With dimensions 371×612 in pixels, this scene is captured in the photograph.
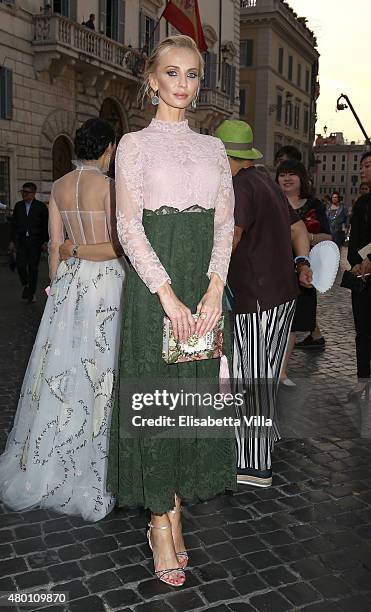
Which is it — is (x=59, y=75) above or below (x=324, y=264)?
above

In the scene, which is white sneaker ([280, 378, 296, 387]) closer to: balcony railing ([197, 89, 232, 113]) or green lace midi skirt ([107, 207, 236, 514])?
green lace midi skirt ([107, 207, 236, 514])

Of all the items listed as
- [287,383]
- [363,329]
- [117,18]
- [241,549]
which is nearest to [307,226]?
[363,329]

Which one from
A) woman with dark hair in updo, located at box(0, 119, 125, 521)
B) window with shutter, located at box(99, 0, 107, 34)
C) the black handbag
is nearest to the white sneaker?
the black handbag

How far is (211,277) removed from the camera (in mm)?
2443

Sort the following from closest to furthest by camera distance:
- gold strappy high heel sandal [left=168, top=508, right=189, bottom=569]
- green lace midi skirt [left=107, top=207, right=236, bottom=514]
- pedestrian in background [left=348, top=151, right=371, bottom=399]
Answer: green lace midi skirt [left=107, top=207, right=236, bottom=514] → gold strappy high heel sandal [left=168, top=508, right=189, bottom=569] → pedestrian in background [left=348, top=151, right=371, bottom=399]

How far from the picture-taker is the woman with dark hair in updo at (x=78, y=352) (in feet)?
10.8

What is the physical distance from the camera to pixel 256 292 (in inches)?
131

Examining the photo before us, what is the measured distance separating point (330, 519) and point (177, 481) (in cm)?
104

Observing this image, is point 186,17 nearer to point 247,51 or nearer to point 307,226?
point 307,226

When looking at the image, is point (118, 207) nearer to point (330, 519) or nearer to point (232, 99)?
A: point (330, 519)

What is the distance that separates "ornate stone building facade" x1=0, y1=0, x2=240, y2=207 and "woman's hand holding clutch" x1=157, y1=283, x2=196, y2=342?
51.3 feet

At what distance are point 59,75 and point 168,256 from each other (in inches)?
689

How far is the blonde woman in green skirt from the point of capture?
2.30 meters

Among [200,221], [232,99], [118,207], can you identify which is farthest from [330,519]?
[232,99]
